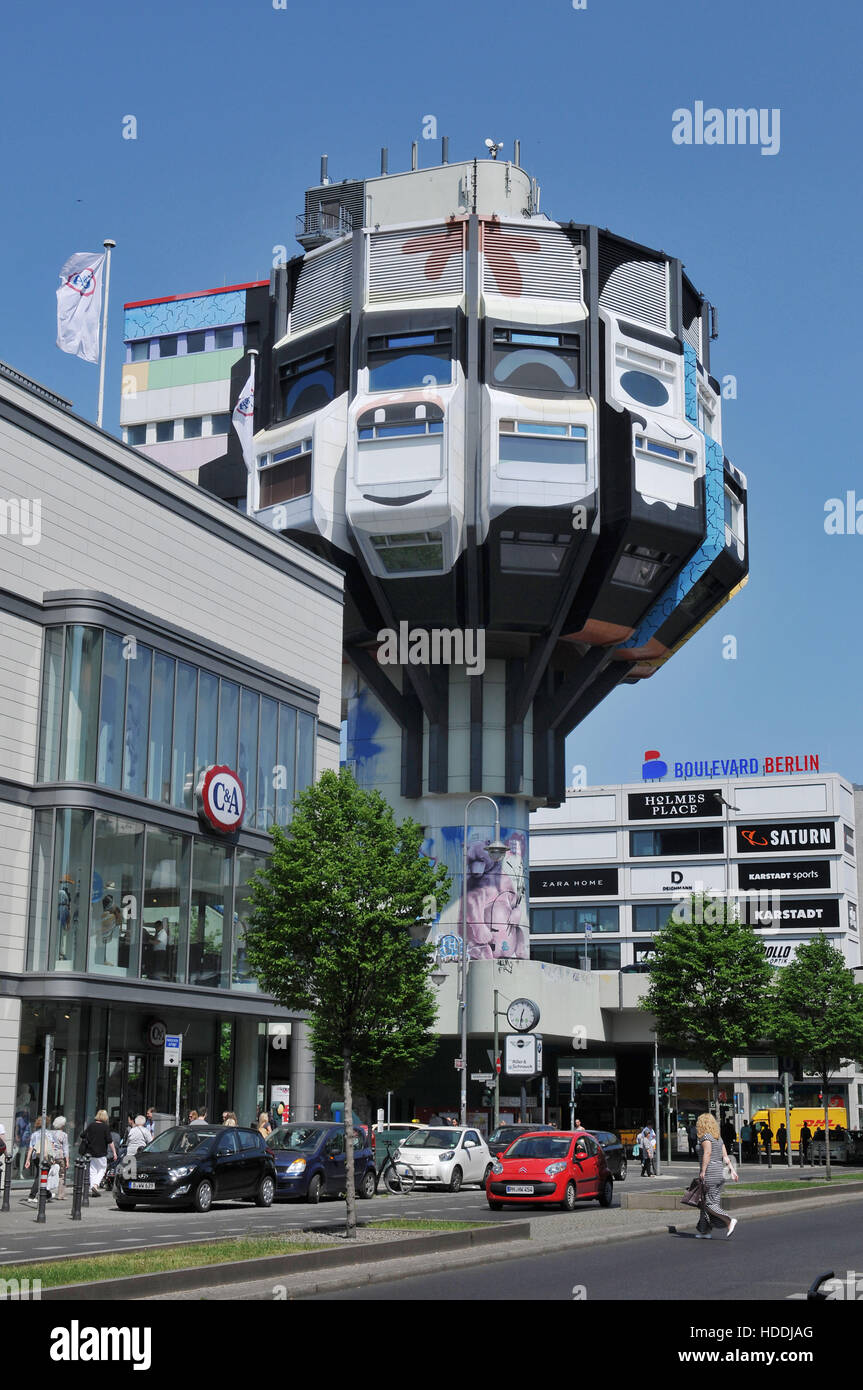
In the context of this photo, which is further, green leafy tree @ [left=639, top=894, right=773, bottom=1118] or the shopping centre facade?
green leafy tree @ [left=639, top=894, right=773, bottom=1118]

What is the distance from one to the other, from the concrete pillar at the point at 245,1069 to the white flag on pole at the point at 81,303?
60.0ft

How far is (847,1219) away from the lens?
99.6 feet

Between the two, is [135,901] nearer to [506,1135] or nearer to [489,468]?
[506,1135]

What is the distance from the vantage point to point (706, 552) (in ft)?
245

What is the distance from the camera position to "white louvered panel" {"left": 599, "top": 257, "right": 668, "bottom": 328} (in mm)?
73250

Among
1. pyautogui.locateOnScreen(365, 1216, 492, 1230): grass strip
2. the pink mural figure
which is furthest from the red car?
the pink mural figure

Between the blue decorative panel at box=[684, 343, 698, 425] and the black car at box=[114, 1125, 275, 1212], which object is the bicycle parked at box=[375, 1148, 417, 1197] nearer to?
the black car at box=[114, 1125, 275, 1212]

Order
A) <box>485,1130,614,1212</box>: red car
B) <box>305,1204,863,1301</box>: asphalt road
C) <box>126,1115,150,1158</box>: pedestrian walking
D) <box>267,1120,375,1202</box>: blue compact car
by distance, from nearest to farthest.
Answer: <box>305,1204,863,1301</box>: asphalt road, <box>485,1130,614,1212</box>: red car, <box>267,1120,375,1202</box>: blue compact car, <box>126,1115,150,1158</box>: pedestrian walking

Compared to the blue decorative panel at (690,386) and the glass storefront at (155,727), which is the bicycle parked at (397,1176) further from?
the blue decorative panel at (690,386)

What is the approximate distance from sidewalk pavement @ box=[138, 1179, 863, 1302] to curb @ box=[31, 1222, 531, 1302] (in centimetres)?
13

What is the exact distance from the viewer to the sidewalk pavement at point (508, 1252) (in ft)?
51.0

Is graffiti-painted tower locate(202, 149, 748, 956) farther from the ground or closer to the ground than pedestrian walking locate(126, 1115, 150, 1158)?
farther from the ground

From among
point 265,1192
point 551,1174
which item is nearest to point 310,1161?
point 265,1192
